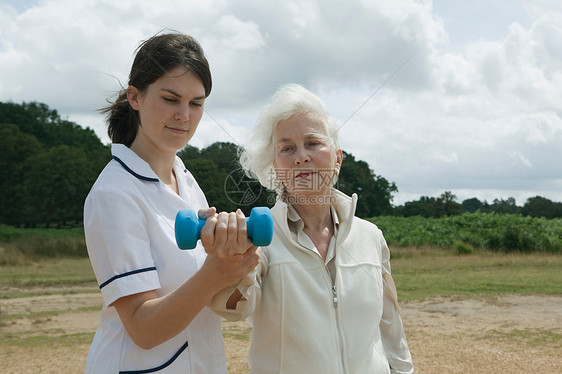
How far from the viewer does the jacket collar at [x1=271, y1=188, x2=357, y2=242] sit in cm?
280

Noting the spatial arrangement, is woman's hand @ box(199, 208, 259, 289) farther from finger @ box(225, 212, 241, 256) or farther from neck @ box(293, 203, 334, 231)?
neck @ box(293, 203, 334, 231)

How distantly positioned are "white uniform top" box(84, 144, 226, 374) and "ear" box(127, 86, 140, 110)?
0.20 metres

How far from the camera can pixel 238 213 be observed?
6.51 feet

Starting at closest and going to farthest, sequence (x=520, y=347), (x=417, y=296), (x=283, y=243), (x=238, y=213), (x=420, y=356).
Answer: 1. (x=238, y=213)
2. (x=283, y=243)
3. (x=420, y=356)
4. (x=520, y=347)
5. (x=417, y=296)

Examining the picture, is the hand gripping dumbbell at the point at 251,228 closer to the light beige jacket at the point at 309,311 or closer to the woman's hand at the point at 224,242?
the woman's hand at the point at 224,242

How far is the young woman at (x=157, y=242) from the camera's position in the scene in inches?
82.7

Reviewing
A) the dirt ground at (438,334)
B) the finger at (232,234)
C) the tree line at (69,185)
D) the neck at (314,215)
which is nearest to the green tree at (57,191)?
the tree line at (69,185)

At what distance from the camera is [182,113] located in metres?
2.43

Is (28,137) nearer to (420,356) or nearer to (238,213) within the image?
(420,356)

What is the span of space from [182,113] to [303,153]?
2.30ft

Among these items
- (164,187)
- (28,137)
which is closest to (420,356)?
(164,187)

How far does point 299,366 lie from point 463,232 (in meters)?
26.8

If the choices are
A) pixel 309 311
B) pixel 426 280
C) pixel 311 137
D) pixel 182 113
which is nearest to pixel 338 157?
pixel 311 137

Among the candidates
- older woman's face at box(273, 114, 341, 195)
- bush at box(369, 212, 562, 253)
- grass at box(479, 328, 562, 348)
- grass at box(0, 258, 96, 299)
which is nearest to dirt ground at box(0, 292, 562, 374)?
grass at box(479, 328, 562, 348)
